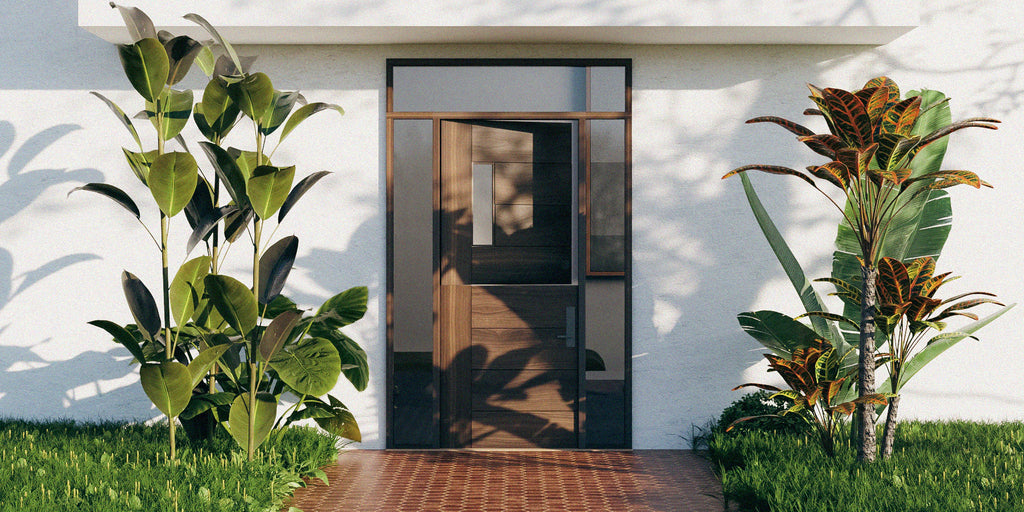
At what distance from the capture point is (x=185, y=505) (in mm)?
3539

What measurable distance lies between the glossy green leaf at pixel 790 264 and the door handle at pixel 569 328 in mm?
1430

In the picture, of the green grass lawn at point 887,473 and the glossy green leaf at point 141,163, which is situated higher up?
the glossy green leaf at point 141,163

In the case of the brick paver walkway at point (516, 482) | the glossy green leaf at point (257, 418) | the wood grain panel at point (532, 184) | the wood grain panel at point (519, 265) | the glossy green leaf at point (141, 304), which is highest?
the wood grain panel at point (532, 184)

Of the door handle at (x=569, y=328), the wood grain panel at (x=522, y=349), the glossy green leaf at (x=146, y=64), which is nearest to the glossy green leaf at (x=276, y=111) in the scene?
the glossy green leaf at (x=146, y=64)

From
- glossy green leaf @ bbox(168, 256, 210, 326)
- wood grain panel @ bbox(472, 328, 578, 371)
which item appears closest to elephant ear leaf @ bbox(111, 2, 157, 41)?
glossy green leaf @ bbox(168, 256, 210, 326)

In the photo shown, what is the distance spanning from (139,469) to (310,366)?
982 mm

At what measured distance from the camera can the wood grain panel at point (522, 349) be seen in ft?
18.3

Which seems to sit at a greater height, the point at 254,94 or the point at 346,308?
the point at 254,94

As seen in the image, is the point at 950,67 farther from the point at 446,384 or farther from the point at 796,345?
the point at 446,384

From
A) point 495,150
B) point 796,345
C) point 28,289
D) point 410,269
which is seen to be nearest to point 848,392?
point 796,345

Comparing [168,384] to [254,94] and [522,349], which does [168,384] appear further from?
[522,349]

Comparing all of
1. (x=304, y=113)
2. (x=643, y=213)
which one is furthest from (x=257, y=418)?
(x=643, y=213)

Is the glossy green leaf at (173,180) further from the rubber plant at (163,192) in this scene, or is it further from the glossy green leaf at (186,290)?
the glossy green leaf at (186,290)

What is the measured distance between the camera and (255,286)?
4.32m
